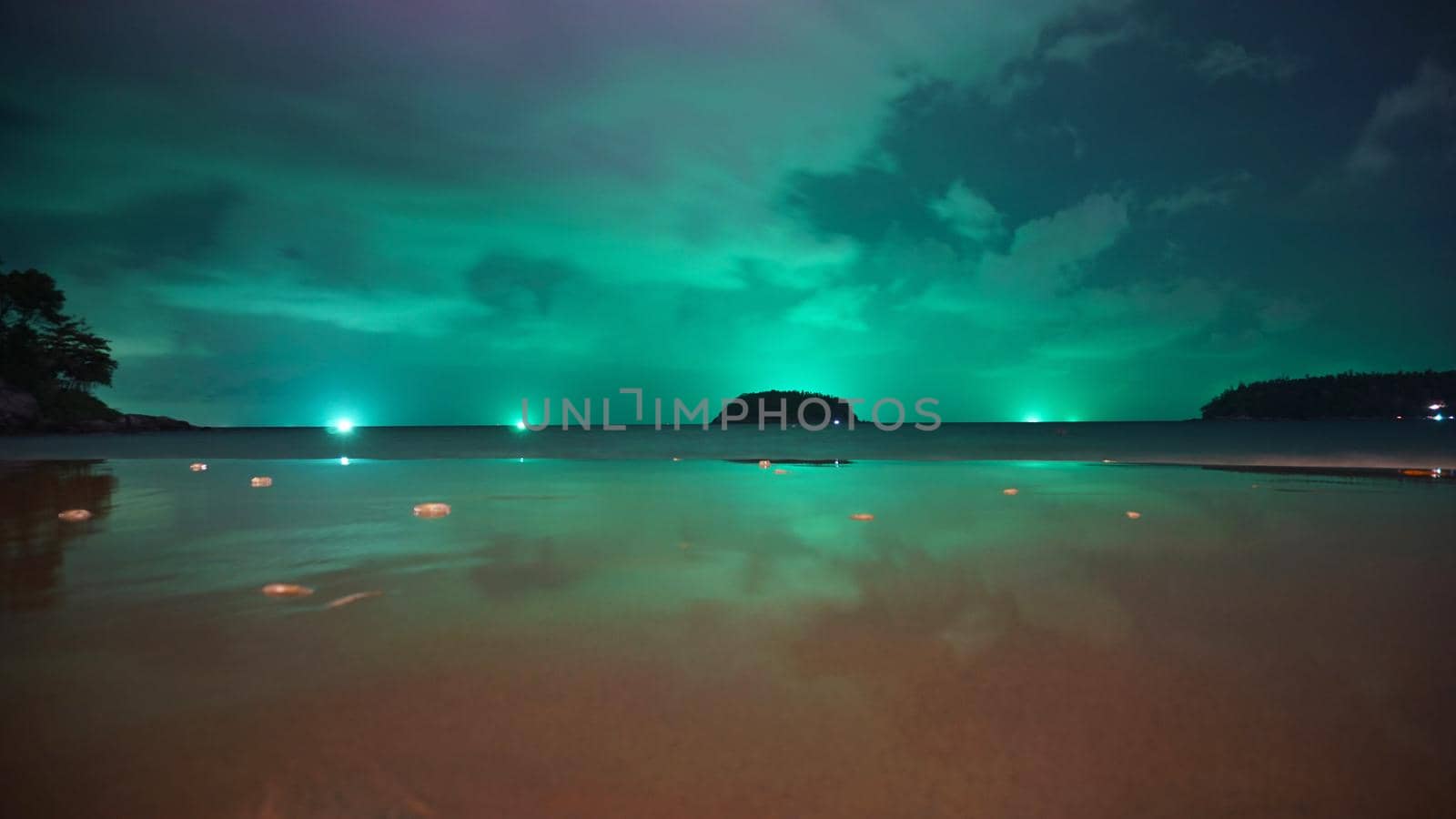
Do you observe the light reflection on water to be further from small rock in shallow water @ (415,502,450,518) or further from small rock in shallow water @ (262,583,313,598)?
small rock in shallow water @ (415,502,450,518)

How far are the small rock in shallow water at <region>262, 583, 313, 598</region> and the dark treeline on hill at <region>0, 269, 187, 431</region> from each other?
295 ft

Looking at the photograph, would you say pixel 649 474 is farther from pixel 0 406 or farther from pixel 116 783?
pixel 0 406

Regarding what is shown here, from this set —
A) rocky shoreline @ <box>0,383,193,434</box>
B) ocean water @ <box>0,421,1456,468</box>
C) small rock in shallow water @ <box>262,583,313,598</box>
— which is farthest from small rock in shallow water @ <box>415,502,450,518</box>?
rocky shoreline @ <box>0,383,193,434</box>

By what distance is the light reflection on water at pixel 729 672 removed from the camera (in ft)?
8.87

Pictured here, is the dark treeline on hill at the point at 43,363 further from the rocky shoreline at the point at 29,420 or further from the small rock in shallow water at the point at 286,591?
the small rock in shallow water at the point at 286,591

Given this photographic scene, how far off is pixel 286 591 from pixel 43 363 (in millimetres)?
95643

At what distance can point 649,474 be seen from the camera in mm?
19562

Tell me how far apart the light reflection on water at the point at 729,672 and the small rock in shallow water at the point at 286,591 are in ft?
0.35

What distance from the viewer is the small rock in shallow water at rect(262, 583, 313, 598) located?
5.72 m

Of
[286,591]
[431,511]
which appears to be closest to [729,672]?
[286,591]

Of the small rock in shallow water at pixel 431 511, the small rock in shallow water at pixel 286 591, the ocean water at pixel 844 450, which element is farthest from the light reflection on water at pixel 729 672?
the ocean water at pixel 844 450

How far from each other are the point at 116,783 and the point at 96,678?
156cm

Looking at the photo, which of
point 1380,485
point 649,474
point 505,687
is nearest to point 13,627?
point 505,687

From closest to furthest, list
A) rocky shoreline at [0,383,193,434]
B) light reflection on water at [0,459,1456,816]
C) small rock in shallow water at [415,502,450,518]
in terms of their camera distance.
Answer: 1. light reflection on water at [0,459,1456,816]
2. small rock in shallow water at [415,502,450,518]
3. rocky shoreline at [0,383,193,434]
